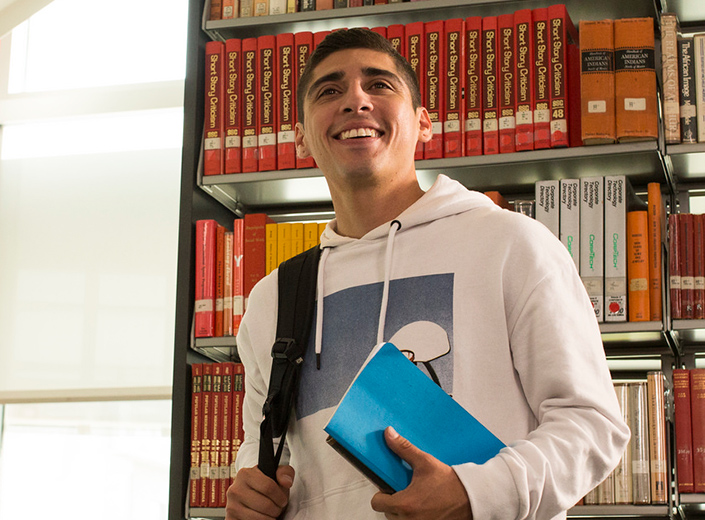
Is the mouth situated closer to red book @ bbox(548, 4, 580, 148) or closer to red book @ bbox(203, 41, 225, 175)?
red book @ bbox(548, 4, 580, 148)

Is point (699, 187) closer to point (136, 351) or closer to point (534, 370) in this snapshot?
point (534, 370)

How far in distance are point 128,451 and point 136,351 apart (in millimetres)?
416

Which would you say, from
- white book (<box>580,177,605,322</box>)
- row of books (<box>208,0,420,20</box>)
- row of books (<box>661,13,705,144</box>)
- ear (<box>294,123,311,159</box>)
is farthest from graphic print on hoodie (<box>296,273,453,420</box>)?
row of books (<box>208,0,420,20</box>)

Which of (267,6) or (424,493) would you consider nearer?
(424,493)

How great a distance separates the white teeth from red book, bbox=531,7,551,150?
880mm

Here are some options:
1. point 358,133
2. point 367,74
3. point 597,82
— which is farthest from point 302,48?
point 358,133

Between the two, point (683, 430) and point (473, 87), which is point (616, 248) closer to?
point (683, 430)

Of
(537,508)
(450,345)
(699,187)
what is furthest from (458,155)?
(537,508)

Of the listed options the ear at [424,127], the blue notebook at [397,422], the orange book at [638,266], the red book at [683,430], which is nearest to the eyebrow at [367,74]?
the ear at [424,127]

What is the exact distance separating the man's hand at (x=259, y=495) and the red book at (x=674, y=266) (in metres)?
1.21

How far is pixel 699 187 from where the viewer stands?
248cm

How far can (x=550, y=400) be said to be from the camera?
3.67 ft

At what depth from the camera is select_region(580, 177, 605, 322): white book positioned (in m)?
2.15

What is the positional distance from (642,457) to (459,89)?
106cm
